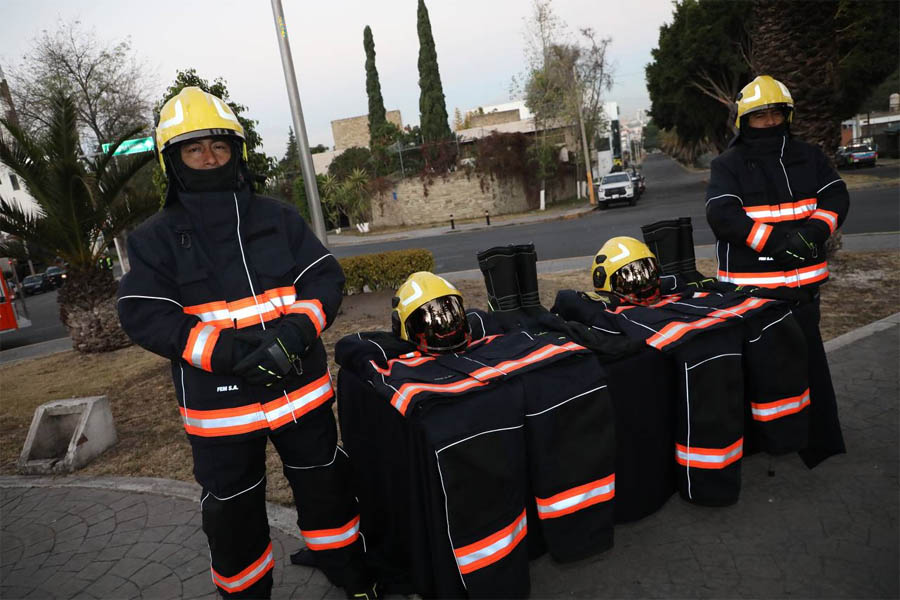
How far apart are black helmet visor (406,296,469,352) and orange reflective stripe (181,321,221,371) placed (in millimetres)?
909

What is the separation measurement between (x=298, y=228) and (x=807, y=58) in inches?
351

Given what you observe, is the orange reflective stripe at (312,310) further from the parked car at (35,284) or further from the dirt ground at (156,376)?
the parked car at (35,284)

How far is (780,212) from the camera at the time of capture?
3.71 meters

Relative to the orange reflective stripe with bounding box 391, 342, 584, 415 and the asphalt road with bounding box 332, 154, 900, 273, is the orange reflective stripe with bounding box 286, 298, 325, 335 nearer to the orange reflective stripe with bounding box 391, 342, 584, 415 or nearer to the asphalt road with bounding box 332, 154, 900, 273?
the orange reflective stripe with bounding box 391, 342, 584, 415

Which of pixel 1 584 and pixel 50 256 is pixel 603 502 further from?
pixel 50 256

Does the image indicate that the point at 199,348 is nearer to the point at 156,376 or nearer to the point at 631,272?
the point at 631,272

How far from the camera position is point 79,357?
9438 millimetres

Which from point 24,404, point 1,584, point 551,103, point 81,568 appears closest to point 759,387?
point 81,568

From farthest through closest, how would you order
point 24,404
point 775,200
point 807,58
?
point 807,58, point 24,404, point 775,200

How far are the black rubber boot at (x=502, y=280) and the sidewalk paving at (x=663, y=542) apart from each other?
1439 millimetres

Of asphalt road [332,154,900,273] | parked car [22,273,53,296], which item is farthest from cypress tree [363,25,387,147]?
parked car [22,273,53,296]

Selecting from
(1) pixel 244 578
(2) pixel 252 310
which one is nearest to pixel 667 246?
(2) pixel 252 310

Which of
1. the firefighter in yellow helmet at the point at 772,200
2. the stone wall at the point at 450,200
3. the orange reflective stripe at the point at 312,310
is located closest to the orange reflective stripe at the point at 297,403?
the orange reflective stripe at the point at 312,310

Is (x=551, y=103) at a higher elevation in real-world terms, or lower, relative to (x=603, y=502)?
higher
